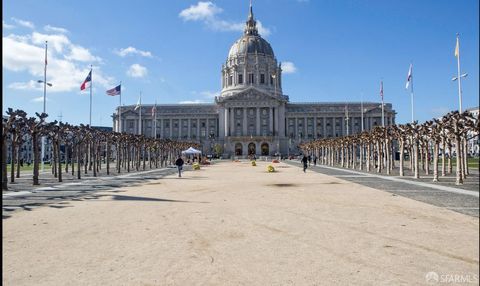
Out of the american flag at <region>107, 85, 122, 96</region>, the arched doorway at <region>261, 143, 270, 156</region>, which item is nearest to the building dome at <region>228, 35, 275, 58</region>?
the arched doorway at <region>261, 143, 270, 156</region>

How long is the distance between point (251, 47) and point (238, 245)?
15233 cm

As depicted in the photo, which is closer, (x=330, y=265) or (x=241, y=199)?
(x=330, y=265)

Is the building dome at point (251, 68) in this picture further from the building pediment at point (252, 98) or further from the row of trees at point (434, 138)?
the row of trees at point (434, 138)

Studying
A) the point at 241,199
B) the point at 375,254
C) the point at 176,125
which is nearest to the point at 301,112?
the point at 176,125

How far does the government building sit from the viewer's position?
145625 millimetres

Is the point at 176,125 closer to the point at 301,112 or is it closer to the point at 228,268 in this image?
the point at 301,112

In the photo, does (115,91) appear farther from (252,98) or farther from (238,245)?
(252,98)

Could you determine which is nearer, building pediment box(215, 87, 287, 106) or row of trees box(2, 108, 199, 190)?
row of trees box(2, 108, 199, 190)

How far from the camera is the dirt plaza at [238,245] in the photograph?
727 centimetres

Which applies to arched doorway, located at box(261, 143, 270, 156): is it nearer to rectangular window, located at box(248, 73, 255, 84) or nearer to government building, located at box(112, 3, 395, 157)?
government building, located at box(112, 3, 395, 157)

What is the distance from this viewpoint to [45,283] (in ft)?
22.6

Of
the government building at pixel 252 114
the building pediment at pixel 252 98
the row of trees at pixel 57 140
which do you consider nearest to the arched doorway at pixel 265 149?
the government building at pixel 252 114

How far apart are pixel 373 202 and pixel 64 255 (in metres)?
13.9

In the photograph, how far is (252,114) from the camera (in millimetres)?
146875
